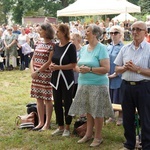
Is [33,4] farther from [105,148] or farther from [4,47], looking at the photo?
[105,148]

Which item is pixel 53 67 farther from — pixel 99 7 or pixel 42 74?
pixel 99 7

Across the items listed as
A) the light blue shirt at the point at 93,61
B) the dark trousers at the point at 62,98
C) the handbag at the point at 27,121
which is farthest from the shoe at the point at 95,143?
the handbag at the point at 27,121

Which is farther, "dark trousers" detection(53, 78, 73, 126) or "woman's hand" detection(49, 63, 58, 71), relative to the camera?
"dark trousers" detection(53, 78, 73, 126)

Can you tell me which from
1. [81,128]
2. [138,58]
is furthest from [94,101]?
[138,58]

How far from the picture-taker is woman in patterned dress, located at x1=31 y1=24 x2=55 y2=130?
5590 millimetres

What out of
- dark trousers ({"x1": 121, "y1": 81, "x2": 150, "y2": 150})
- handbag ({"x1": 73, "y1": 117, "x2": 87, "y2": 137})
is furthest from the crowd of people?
handbag ({"x1": 73, "y1": 117, "x2": 87, "y2": 137})

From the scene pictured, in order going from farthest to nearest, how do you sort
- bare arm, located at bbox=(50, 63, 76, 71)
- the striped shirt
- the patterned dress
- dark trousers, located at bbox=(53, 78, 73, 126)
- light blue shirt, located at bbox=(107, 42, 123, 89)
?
light blue shirt, located at bbox=(107, 42, 123, 89), the patterned dress, dark trousers, located at bbox=(53, 78, 73, 126), bare arm, located at bbox=(50, 63, 76, 71), the striped shirt

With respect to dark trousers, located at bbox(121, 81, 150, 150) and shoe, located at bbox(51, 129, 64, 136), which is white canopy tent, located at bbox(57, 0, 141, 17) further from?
dark trousers, located at bbox(121, 81, 150, 150)

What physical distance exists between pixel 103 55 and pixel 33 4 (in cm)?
4347

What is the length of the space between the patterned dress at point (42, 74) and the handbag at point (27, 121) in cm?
52

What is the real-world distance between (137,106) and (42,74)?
75.2 inches

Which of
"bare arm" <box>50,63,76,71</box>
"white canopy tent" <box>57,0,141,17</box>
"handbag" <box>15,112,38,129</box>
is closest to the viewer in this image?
"bare arm" <box>50,63,76,71</box>

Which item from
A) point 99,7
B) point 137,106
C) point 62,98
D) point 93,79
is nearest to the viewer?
point 137,106

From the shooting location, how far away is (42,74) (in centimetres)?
570
